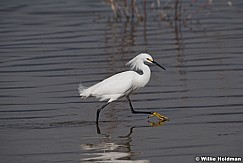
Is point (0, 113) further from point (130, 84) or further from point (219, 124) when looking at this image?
point (219, 124)

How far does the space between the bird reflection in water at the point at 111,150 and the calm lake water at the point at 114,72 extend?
0.01 meters

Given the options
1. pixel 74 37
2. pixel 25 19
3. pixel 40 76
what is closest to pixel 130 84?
pixel 40 76

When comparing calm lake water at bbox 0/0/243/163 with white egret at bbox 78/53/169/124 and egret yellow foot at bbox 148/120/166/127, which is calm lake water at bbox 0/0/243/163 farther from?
white egret at bbox 78/53/169/124

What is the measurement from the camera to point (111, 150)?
918cm

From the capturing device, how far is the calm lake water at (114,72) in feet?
30.5

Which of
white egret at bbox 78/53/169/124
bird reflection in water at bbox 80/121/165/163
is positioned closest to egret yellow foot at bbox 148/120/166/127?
white egret at bbox 78/53/169/124

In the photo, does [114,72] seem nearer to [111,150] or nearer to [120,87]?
[120,87]

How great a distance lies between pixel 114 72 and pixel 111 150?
5281 millimetres

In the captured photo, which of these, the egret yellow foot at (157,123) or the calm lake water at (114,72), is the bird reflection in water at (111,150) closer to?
the calm lake water at (114,72)

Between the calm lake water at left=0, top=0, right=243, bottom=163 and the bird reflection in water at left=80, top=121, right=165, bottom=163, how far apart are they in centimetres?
1

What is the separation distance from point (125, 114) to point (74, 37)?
757cm

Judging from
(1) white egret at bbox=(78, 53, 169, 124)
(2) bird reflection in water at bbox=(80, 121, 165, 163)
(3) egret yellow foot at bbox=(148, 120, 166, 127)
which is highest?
(1) white egret at bbox=(78, 53, 169, 124)

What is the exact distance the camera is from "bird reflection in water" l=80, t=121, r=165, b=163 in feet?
28.6

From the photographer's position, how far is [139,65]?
11.1 meters
